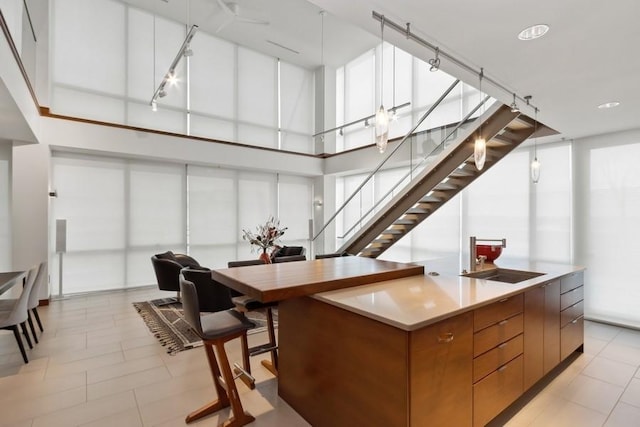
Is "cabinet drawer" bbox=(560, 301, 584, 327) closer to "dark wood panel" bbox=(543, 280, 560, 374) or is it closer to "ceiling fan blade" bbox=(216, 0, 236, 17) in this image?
"dark wood panel" bbox=(543, 280, 560, 374)

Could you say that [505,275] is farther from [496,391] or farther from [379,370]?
[379,370]

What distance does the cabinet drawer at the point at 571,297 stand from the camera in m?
2.98

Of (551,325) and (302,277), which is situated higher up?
(302,277)

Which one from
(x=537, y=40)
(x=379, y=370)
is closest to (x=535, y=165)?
(x=537, y=40)

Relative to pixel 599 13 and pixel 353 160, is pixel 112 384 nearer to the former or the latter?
pixel 599 13

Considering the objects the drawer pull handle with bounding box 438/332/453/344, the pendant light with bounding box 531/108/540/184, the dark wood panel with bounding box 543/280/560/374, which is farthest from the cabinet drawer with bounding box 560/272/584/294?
the drawer pull handle with bounding box 438/332/453/344

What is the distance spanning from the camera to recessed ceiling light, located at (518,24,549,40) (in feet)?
6.54

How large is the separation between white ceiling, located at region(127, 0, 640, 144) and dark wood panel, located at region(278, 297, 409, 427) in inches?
72.5

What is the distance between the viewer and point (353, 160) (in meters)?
7.80

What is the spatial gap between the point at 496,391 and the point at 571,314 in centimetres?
165

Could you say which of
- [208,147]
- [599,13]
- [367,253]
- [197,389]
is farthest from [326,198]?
[599,13]

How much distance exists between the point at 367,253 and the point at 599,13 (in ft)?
16.4

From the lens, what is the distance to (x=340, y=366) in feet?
6.37

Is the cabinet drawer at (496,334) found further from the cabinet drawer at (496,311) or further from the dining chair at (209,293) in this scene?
the dining chair at (209,293)
